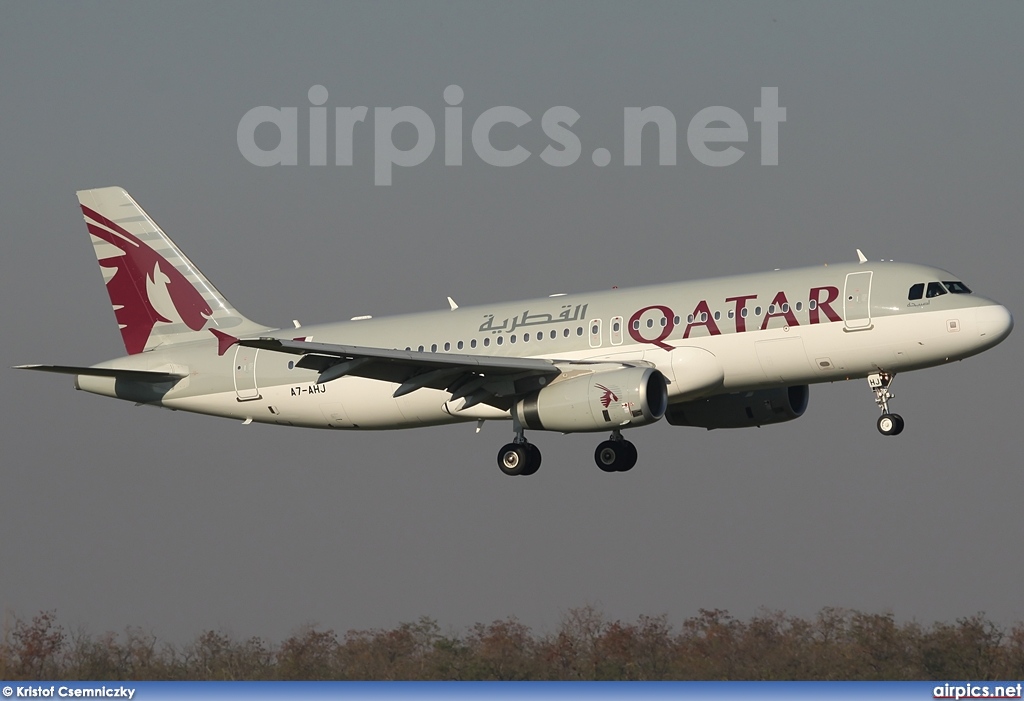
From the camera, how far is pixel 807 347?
4481 centimetres

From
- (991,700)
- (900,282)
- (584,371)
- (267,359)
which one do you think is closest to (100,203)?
(267,359)

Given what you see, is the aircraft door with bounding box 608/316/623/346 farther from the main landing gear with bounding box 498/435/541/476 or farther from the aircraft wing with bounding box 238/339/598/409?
the main landing gear with bounding box 498/435/541/476

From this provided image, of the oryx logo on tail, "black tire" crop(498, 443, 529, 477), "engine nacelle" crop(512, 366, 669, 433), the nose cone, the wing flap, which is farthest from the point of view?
the oryx logo on tail

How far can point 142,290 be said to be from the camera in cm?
5619

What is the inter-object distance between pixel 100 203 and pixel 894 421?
26859 millimetres

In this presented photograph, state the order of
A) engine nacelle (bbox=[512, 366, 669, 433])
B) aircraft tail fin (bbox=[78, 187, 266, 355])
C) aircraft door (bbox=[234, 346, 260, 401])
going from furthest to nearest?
1. aircraft tail fin (bbox=[78, 187, 266, 355])
2. aircraft door (bbox=[234, 346, 260, 401])
3. engine nacelle (bbox=[512, 366, 669, 433])

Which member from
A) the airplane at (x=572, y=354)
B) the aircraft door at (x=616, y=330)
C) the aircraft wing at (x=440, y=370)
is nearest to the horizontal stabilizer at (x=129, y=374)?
the airplane at (x=572, y=354)

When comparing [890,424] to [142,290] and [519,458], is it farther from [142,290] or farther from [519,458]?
[142,290]

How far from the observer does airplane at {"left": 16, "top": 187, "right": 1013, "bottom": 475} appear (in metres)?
44.6

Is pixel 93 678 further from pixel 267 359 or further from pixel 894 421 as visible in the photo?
pixel 894 421

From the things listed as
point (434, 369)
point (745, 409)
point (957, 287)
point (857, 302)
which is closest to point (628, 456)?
point (745, 409)

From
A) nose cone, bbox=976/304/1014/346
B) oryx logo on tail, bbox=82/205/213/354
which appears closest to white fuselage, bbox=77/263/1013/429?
nose cone, bbox=976/304/1014/346

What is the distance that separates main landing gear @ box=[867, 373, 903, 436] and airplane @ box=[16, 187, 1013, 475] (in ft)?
0.12

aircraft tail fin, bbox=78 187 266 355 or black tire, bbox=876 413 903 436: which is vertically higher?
aircraft tail fin, bbox=78 187 266 355
